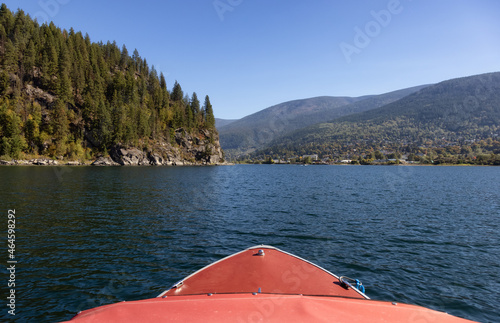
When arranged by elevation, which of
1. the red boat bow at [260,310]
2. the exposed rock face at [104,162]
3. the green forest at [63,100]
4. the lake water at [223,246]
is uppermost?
the green forest at [63,100]

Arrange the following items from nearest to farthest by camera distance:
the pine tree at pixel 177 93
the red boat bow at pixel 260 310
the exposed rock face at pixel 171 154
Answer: the red boat bow at pixel 260 310, the exposed rock face at pixel 171 154, the pine tree at pixel 177 93

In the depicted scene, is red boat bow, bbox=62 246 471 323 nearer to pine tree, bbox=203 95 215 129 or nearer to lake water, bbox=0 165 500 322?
lake water, bbox=0 165 500 322

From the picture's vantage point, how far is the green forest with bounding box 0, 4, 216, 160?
324 ft

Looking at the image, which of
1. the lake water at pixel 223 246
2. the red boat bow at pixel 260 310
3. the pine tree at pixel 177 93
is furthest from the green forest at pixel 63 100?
the red boat bow at pixel 260 310

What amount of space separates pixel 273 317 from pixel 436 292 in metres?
9.85

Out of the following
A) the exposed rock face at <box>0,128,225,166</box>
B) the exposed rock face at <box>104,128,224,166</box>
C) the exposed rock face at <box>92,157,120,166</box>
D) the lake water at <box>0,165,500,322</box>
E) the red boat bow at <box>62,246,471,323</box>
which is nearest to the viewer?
the red boat bow at <box>62,246,471,323</box>

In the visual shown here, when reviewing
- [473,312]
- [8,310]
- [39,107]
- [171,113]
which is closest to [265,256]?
[473,312]

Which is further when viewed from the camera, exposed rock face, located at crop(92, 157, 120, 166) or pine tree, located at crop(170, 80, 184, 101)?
pine tree, located at crop(170, 80, 184, 101)

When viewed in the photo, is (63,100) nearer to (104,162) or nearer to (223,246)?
(104,162)

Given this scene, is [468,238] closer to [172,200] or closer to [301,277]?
[301,277]

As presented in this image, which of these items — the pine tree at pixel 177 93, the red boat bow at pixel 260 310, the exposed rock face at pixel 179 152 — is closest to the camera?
the red boat bow at pixel 260 310

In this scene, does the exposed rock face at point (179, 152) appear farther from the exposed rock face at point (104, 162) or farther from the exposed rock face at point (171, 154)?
the exposed rock face at point (104, 162)

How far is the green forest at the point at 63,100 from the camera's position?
98812 millimetres

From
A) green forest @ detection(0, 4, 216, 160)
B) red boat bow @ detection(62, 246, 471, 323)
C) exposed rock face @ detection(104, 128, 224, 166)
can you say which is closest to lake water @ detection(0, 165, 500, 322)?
red boat bow @ detection(62, 246, 471, 323)
